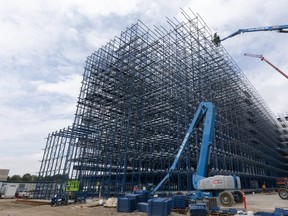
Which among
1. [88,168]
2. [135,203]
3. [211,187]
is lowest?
[135,203]

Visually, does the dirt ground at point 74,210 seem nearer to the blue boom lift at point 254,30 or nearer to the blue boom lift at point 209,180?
the blue boom lift at point 209,180

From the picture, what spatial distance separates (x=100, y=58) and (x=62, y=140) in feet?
42.1

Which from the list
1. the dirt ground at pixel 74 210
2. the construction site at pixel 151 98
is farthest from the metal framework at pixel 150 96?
the dirt ground at pixel 74 210

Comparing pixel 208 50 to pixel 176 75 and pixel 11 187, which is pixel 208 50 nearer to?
pixel 176 75

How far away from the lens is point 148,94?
2814cm

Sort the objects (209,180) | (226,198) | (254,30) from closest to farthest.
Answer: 1. (209,180)
2. (226,198)
3. (254,30)

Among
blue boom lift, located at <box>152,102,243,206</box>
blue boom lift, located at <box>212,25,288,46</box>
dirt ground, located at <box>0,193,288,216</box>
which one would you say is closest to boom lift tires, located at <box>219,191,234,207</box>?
blue boom lift, located at <box>152,102,243,206</box>

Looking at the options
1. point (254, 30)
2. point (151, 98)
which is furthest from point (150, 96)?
Result: point (254, 30)

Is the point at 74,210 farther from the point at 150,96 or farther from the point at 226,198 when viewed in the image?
the point at 150,96

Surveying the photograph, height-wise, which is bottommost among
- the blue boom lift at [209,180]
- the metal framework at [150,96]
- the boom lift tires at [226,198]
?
the boom lift tires at [226,198]

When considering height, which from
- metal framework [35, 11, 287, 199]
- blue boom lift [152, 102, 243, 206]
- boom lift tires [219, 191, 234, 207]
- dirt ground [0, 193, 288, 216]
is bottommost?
dirt ground [0, 193, 288, 216]

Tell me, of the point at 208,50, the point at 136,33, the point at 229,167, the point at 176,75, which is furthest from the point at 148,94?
the point at 229,167

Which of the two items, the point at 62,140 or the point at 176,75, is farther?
the point at 176,75

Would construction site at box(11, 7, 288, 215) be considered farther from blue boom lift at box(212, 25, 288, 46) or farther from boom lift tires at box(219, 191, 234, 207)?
boom lift tires at box(219, 191, 234, 207)
